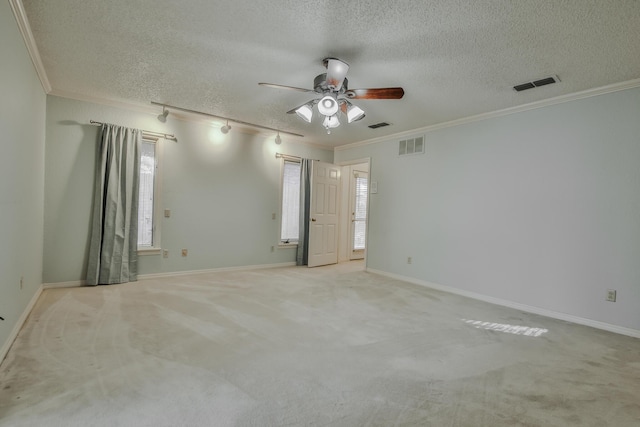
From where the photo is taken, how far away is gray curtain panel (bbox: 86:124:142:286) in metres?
4.07

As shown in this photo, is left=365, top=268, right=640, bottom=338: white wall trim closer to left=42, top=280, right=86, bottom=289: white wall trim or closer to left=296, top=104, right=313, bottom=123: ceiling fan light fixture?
left=296, top=104, right=313, bottom=123: ceiling fan light fixture

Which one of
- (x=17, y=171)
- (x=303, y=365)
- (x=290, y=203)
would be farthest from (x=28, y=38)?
(x=290, y=203)

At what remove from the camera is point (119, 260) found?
419 centimetres

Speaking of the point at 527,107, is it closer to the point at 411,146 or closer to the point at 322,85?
the point at 411,146

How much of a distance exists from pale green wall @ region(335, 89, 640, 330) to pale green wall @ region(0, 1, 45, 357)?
15.5 ft

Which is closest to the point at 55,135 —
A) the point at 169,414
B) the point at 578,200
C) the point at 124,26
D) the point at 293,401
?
the point at 124,26

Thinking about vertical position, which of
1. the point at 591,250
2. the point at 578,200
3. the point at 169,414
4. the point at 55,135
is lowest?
the point at 169,414

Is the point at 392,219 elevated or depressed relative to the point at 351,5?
depressed

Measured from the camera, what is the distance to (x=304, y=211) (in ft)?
19.7

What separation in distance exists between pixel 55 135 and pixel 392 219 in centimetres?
504

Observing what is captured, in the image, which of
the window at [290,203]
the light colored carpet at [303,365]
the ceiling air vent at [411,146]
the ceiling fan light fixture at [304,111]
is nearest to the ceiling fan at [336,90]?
the ceiling fan light fixture at [304,111]

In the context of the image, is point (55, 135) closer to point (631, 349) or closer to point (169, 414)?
point (169, 414)

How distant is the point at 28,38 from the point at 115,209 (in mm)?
2174

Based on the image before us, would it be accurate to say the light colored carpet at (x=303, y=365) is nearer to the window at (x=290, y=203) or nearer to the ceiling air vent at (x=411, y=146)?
the window at (x=290, y=203)
